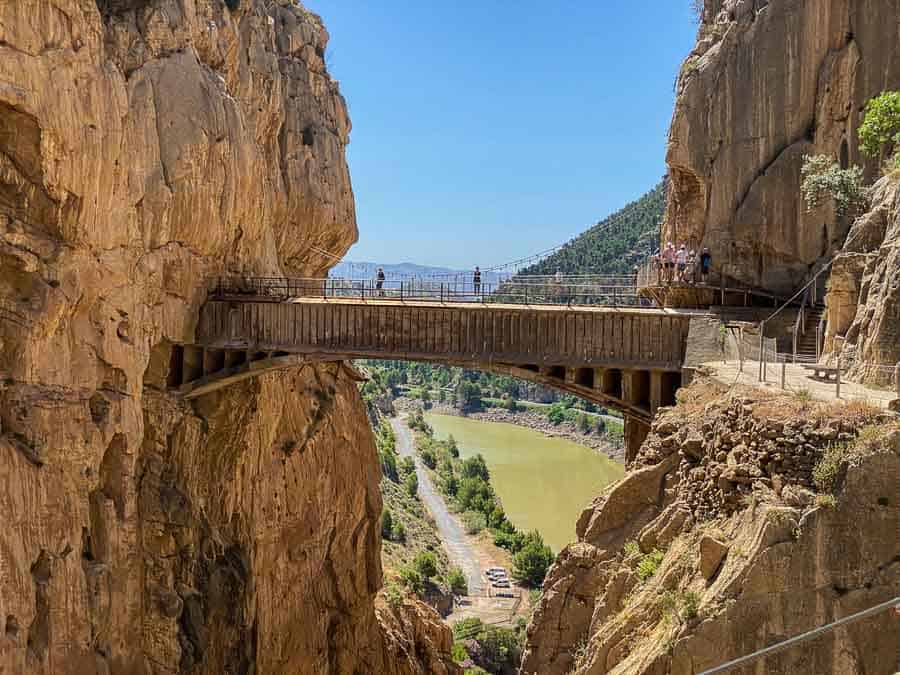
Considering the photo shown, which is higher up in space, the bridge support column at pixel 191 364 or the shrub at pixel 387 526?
the bridge support column at pixel 191 364

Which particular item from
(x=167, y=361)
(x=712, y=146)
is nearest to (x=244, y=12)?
(x=167, y=361)

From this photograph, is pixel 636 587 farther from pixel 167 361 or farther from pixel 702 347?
pixel 167 361

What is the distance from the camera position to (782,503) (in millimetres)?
9703

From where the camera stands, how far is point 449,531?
2783 inches

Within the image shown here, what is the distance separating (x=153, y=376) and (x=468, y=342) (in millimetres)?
8368

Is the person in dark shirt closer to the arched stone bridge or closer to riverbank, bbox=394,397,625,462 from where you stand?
the arched stone bridge

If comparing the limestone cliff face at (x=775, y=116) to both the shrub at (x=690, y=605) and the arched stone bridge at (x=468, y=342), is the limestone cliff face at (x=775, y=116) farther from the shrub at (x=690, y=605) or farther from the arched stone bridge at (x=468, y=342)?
the shrub at (x=690, y=605)

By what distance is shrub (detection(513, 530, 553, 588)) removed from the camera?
57.5m

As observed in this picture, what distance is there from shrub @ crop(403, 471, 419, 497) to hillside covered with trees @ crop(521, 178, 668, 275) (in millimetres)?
36342

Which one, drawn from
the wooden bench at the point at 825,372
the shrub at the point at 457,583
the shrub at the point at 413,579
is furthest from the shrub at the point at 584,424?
the wooden bench at the point at 825,372

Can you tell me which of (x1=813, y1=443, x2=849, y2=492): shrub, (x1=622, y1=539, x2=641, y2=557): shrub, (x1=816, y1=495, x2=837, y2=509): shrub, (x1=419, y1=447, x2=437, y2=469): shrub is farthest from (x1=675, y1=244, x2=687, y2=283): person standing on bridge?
(x1=419, y1=447, x2=437, y2=469): shrub

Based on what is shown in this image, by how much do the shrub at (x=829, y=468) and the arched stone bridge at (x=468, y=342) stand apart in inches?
366

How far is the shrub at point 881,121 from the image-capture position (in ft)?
63.8

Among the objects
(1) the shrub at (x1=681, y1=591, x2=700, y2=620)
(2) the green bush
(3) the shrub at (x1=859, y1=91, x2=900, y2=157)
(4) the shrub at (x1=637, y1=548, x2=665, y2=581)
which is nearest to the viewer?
(1) the shrub at (x1=681, y1=591, x2=700, y2=620)
